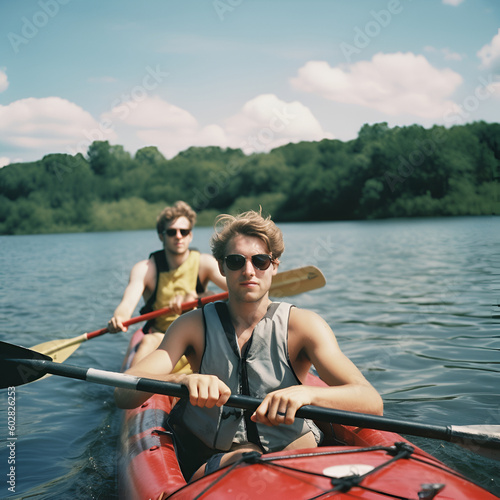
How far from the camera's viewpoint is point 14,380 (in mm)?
3066

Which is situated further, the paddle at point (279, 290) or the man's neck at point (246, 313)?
the paddle at point (279, 290)

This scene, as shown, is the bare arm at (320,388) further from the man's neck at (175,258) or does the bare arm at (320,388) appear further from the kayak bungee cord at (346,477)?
the man's neck at (175,258)

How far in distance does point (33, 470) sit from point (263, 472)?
2691mm

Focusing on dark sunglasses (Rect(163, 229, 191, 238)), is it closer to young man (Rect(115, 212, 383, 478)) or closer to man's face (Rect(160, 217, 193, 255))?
man's face (Rect(160, 217, 193, 255))

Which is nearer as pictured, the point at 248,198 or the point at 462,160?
the point at 462,160

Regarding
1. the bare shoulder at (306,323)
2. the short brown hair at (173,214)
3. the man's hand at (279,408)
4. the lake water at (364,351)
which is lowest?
the lake water at (364,351)

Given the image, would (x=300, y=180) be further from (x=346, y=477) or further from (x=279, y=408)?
(x=346, y=477)

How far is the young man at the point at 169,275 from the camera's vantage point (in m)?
4.91

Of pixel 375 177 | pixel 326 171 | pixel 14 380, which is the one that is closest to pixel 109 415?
pixel 14 380

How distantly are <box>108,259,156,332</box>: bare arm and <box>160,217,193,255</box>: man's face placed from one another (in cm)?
31

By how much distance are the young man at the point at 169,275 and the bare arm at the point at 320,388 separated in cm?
255

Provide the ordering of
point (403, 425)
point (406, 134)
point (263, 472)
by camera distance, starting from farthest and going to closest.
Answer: point (406, 134) < point (403, 425) < point (263, 472)

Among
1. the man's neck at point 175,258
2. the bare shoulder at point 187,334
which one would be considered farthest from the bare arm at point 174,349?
the man's neck at point 175,258

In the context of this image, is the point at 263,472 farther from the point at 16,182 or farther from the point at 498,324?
the point at 16,182
